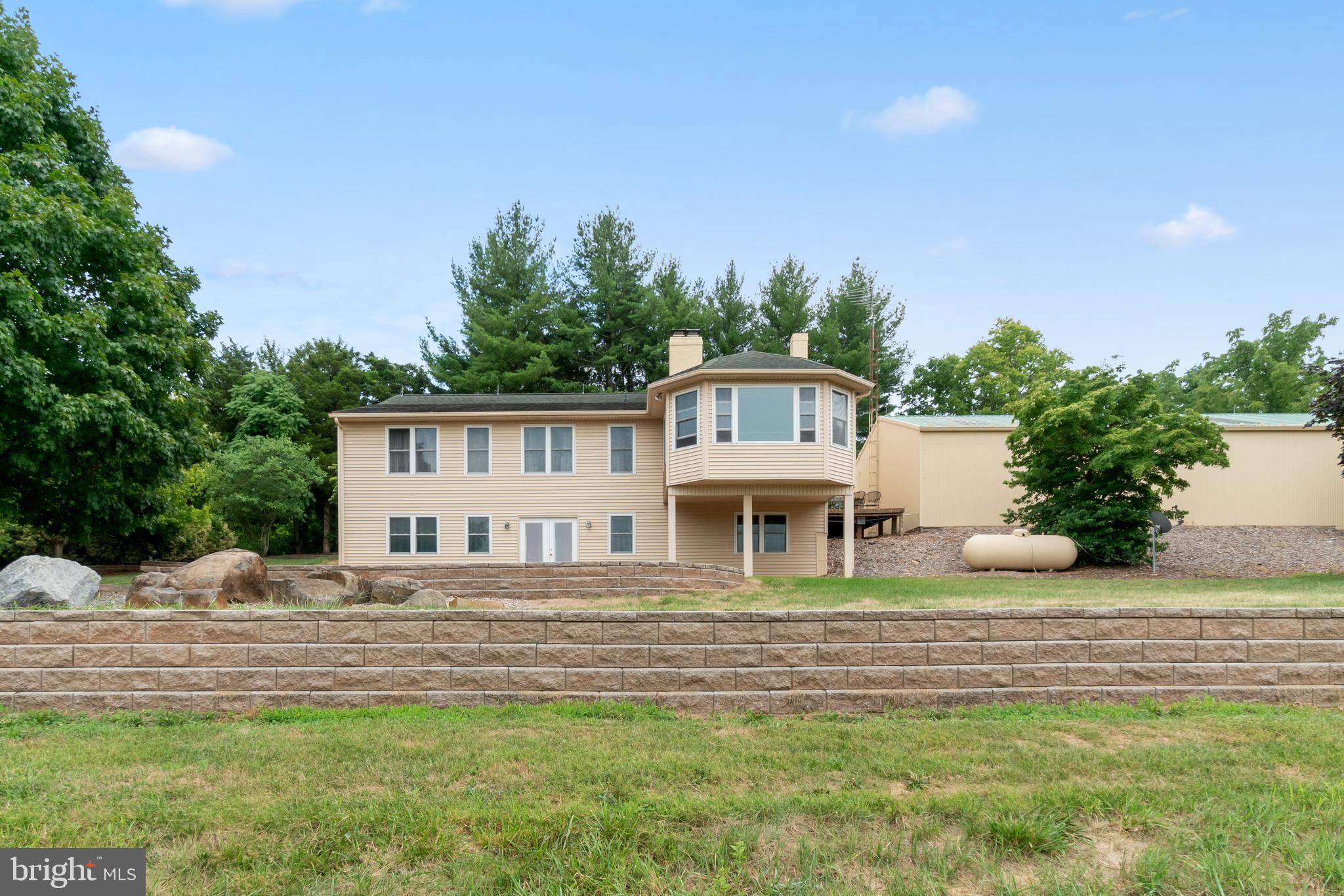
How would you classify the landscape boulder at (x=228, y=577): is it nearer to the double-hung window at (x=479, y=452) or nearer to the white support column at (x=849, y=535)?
the double-hung window at (x=479, y=452)

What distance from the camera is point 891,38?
13.7 m

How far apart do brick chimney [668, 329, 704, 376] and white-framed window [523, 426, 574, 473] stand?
3484mm

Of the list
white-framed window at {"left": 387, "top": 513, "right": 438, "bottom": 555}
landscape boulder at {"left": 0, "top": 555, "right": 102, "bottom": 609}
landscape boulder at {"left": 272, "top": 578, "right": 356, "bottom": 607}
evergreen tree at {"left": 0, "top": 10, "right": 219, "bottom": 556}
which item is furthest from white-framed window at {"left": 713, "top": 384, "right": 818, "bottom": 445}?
landscape boulder at {"left": 0, "top": 555, "right": 102, "bottom": 609}

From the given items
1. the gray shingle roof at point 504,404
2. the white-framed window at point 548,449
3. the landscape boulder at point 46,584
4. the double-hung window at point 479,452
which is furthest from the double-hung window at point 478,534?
the landscape boulder at point 46,584

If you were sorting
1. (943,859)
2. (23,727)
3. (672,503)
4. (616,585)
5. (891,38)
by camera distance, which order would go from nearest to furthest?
(943,859) < (23,727) < (891,38) < (616,585) < (672,503)

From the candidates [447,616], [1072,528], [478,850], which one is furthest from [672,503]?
[478,850]

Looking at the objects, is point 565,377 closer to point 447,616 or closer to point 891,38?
point 891,38

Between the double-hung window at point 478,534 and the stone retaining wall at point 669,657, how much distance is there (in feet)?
51.2

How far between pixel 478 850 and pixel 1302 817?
12.8 feet

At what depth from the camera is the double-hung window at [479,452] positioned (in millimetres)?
22297

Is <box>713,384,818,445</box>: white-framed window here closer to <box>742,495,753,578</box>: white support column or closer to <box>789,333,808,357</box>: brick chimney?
<box>742,495,753,578</box>: white support column

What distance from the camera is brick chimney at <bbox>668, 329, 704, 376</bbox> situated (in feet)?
75.8

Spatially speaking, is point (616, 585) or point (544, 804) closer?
point (544, 804)

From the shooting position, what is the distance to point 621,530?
2228cm
